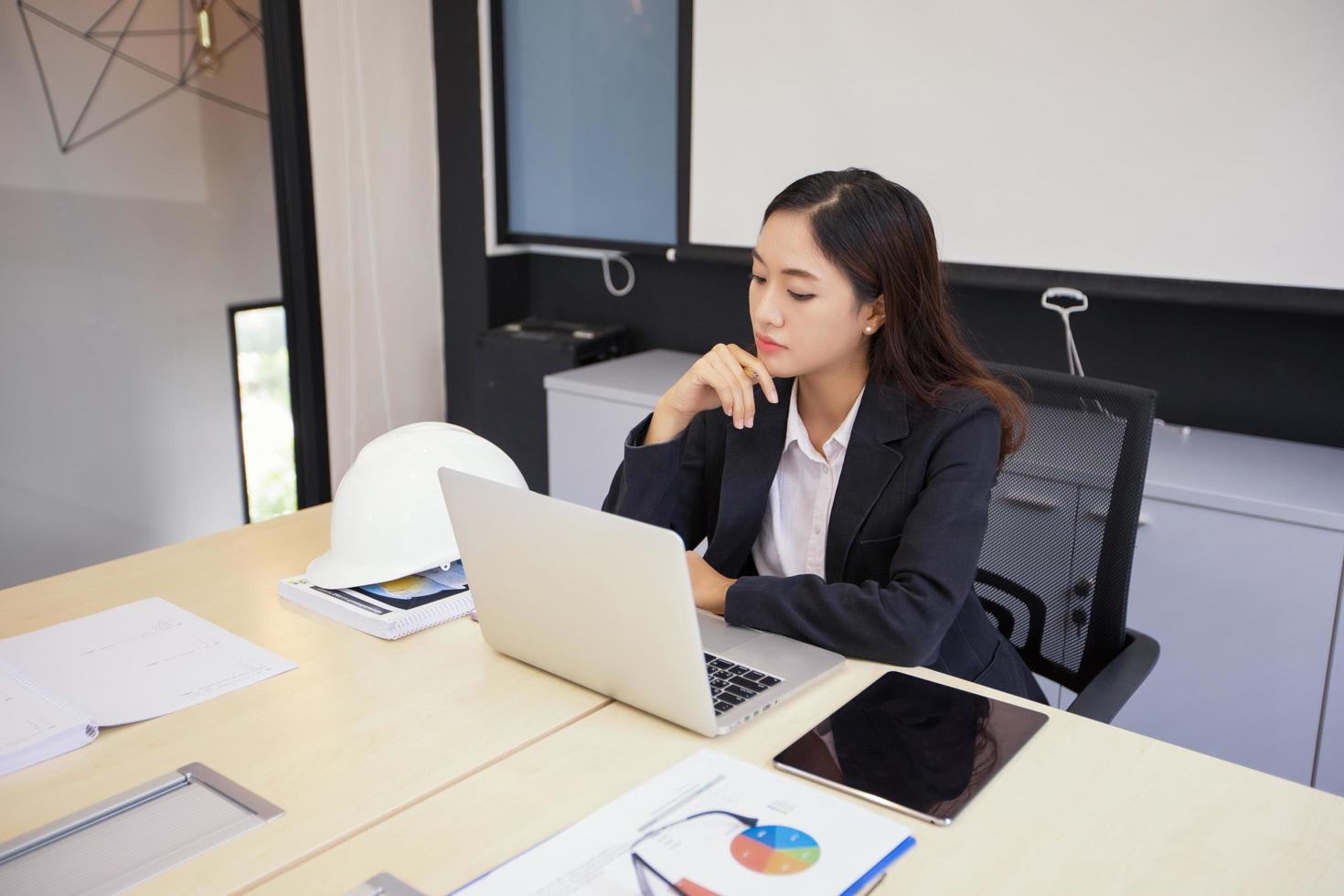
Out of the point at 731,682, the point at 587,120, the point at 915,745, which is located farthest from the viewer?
the point at 587,120

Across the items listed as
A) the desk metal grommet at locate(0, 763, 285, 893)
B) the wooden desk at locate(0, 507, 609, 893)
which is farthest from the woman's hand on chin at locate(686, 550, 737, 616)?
the desk metal grommet at locate(0, 763, 285, 893)

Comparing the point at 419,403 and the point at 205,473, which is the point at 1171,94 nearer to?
the point at 419,403

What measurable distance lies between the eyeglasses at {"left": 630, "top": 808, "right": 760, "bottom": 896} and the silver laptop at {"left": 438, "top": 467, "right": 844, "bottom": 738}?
0.14 metres

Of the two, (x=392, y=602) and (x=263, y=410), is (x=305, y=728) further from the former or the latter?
(x=263, y=410)

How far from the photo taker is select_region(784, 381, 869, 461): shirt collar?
1.55 m

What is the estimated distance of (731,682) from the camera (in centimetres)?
121

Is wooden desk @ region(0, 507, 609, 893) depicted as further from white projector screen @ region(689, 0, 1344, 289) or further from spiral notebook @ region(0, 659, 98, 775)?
white projector screen @ region(689, 0, 1344, 289)

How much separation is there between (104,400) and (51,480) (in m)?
0.25

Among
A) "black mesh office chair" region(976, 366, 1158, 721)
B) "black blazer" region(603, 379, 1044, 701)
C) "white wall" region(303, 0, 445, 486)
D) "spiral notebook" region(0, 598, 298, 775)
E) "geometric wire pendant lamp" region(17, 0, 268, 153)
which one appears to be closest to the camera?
"spiral notebook" region(0, 598, 298, 775)

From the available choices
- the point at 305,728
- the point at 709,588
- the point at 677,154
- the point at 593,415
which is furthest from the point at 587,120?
the point at 305,728

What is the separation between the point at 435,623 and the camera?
1.39m

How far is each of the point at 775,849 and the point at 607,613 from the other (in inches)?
11.8

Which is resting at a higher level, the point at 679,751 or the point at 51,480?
the point at 679,751

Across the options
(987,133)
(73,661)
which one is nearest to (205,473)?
(73,661)
